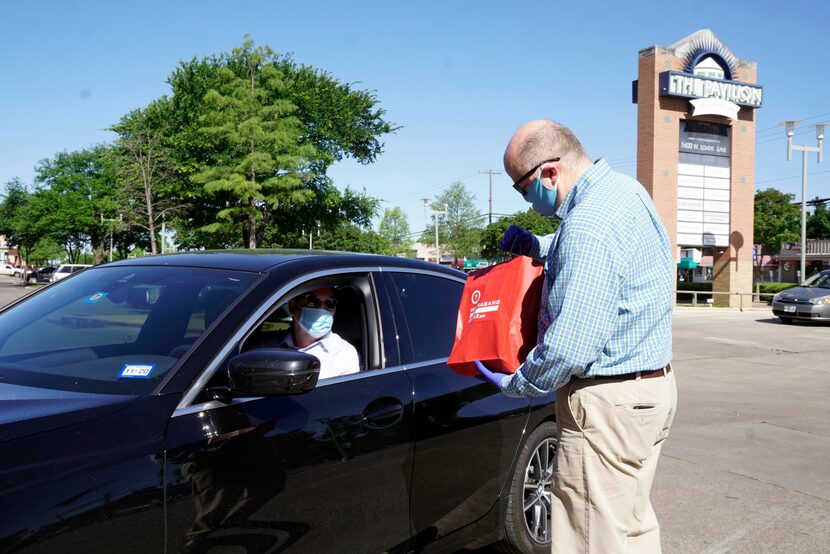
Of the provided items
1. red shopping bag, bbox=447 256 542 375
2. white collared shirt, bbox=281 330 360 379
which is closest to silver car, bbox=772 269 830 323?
white collared shirt, bbox=281 330 360 379

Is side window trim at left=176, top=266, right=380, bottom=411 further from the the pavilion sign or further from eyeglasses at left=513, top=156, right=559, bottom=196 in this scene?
the the pavilion sign

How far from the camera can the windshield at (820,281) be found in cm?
2172

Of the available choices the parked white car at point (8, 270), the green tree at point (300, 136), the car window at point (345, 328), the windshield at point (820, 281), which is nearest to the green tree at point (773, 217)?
the green tree at point (300, 136)

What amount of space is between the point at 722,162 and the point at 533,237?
36078 millimetres

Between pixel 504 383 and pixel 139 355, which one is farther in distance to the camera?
pixel 139 355

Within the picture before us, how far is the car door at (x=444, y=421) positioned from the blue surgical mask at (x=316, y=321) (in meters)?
0.30

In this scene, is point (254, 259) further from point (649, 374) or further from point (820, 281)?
point (820, 281)

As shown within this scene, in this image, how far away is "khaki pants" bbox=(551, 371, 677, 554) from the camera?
246 centimetres

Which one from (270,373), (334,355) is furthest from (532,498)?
(270,373)

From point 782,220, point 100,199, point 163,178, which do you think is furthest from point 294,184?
point 782,220

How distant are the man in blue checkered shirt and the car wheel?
1.07 metres

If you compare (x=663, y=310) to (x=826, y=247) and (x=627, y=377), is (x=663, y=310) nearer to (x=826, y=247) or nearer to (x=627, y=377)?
(x=627, y=377)

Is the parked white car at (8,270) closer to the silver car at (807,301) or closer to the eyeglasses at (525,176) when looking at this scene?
the silver car at (807,301)

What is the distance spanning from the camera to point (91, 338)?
10.0 ft
